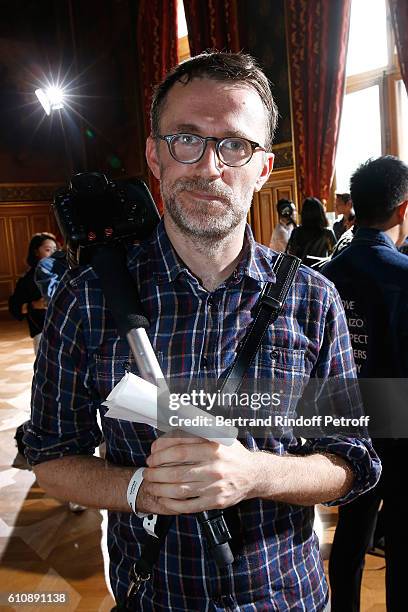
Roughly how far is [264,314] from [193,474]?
415mm

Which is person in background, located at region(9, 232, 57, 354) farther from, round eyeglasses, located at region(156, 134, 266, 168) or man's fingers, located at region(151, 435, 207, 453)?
man's fingers, located at region(151, 435, 207, 453)

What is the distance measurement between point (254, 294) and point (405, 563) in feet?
4.67

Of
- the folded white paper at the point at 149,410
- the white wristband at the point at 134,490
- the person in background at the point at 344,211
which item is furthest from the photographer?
the person in background at the point at 344,211

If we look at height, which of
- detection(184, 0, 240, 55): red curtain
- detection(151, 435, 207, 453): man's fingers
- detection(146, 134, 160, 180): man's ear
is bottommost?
detection(151, 435, 207, 453): man's fingers

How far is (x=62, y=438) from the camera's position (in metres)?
1.18

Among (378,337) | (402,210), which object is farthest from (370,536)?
(402,210)

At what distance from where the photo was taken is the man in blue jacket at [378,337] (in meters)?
2.08

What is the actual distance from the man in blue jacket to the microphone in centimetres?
125

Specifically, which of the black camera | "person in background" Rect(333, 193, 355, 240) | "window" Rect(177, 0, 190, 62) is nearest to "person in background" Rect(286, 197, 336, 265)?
"person in background" Rect(333, 193, 355, 240)

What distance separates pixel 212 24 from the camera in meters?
8.58

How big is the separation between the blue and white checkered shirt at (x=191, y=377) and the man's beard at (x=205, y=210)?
0.10 meters

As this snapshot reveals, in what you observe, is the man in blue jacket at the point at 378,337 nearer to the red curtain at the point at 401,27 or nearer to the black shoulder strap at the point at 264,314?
the black shoulder strap at the point at 264,314

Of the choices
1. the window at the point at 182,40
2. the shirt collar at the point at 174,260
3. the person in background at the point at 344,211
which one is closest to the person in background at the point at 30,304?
the person in background at the point at 344,211

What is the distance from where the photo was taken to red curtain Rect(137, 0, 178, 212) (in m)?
9.72
